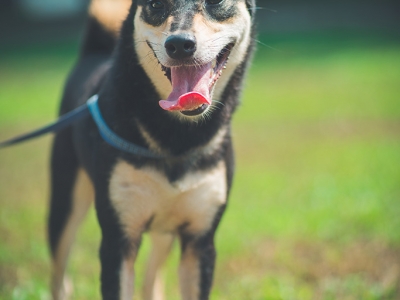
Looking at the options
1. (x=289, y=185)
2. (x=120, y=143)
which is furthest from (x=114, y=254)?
(x=289, y=185)

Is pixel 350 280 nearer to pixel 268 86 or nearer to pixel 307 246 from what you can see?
pixel 307 246

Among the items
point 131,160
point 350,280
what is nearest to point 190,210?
point 131,160

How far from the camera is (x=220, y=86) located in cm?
320

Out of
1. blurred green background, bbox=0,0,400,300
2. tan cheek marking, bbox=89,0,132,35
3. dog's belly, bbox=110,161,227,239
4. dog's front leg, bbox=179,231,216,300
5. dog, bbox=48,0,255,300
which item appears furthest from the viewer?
blurred green background, bbox=0,0,400,300

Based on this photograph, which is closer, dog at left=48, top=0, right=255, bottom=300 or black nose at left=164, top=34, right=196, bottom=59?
black nose at left=164, top=34, right=196, bottom=59

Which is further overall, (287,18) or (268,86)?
(287,18)

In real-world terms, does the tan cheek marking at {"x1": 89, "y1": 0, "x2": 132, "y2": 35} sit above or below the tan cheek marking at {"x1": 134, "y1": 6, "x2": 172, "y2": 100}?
below

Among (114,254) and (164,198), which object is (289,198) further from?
(114,254)

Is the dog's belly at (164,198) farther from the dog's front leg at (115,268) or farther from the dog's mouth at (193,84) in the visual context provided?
the dog's mouth at (193,84)

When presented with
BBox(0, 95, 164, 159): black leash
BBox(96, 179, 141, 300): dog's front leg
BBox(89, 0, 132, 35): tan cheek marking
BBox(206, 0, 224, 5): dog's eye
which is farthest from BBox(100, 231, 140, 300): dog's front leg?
BBox(89, 0, 132, 35): tan cheek marking

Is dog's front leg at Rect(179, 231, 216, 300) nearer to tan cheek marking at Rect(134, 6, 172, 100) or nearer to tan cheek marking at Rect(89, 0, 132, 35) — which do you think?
tan cheek marking at Rect(134, 6, 172, 100)

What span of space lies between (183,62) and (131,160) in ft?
1.89

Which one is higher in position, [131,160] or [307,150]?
[131,160]

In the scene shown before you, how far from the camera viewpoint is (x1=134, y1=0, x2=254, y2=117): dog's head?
9.20ft
